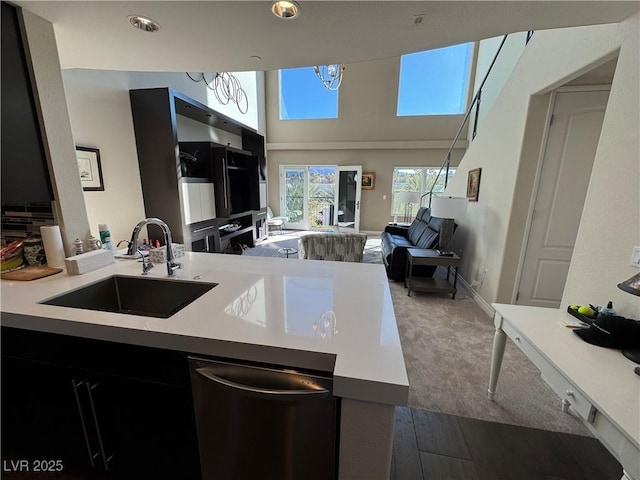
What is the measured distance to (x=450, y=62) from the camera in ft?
23.1

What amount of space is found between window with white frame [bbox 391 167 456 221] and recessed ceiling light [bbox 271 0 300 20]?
20.9ft

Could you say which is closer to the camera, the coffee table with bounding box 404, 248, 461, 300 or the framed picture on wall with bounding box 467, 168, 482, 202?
the coffee table with bounding box 404, 248, 461, 300

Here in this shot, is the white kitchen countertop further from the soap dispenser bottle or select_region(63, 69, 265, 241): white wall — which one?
select_region(63, 69, 265, 241): white wall

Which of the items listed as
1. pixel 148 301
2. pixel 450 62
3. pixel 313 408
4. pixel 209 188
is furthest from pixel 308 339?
pixel 450 62

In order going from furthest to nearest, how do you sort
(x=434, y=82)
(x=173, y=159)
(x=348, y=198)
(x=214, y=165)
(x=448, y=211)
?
(x=348, y=198)
(x=434, y=82)
(x=214, y=165)
(x=448, y=211)
(x=173, y=159)

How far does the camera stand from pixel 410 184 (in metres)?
7.64

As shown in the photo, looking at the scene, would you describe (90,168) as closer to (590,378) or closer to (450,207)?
(590,378)

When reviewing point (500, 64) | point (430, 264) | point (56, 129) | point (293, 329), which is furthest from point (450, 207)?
point (56, 129)

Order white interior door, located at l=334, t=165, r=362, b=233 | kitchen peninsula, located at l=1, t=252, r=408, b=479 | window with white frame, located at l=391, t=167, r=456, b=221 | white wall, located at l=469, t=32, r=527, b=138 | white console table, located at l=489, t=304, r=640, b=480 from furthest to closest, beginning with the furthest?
white interior door, located at l=334, t=165, r=362, b=233, window with white frame, located at l=391, t=167, r=456, b=221, white wall, located at l=469, t=32, r=527, b=138, white console table, located at l=489, t=304, r=640, b=480, kitchen peninsula, located at l=1, t=252, r=408, b=479

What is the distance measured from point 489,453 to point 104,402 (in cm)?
196

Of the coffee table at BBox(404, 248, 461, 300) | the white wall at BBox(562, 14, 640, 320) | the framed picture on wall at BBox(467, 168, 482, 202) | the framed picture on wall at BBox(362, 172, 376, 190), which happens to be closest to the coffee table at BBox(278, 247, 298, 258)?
the coffee table at BBox(404, 248, 461, 300)

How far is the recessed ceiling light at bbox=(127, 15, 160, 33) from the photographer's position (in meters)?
1.40

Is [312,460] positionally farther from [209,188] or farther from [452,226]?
[209,188]

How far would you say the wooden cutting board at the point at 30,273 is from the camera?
1.42 m
